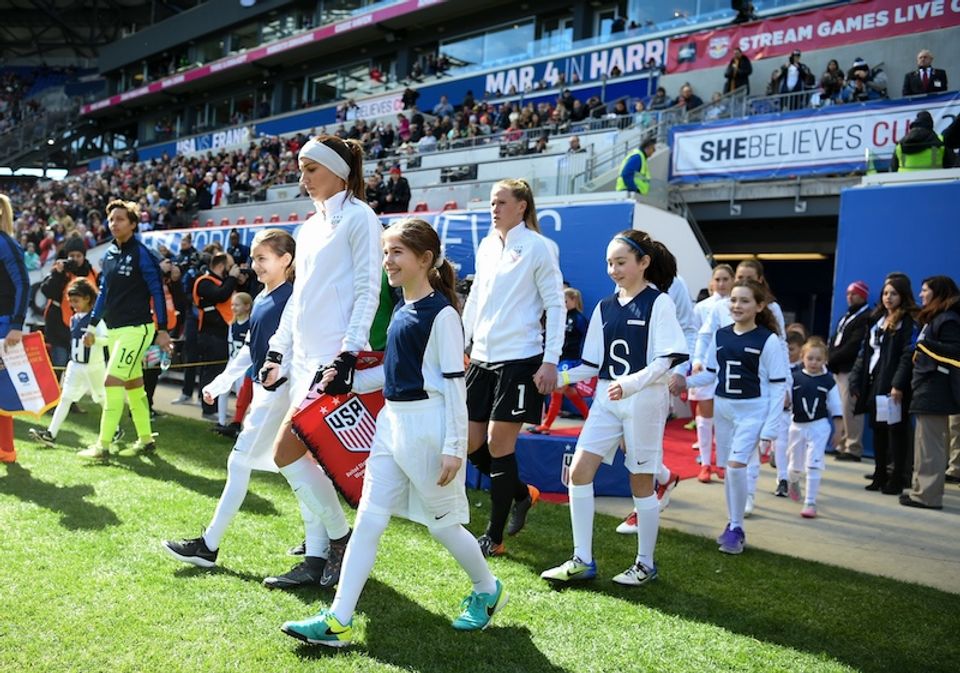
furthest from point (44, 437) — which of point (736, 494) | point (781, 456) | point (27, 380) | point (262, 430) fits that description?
point (781, 456)

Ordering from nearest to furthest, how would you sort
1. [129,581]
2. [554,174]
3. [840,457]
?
[129,581]
[840,457]
[554,174]

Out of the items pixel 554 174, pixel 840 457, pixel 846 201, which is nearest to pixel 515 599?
pixel 840 457

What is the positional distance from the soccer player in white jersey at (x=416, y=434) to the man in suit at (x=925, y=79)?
1212 centimetres

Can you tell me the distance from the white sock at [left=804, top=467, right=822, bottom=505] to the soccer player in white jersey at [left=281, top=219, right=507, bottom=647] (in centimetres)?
382

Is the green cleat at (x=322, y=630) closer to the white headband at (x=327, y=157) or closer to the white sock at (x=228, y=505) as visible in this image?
the white sock at (x=228, y=505)

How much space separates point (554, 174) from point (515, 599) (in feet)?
36.4

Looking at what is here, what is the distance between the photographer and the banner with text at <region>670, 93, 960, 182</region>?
37.9ft

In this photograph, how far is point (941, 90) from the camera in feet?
40.3

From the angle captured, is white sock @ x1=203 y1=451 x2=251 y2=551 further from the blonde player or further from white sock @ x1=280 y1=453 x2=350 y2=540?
the blonde player

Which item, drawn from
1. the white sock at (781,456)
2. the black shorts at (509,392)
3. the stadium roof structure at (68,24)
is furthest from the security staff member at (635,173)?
the stadium roof structure at (68,24)

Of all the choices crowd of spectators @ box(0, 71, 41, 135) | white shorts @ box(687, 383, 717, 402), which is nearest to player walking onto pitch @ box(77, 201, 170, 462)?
white shorts @ box(687, 383, 717, 402)

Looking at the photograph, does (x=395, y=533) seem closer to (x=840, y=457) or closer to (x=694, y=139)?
(x=840, y=457)

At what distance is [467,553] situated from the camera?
3381mm

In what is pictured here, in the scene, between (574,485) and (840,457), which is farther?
(840,457)
